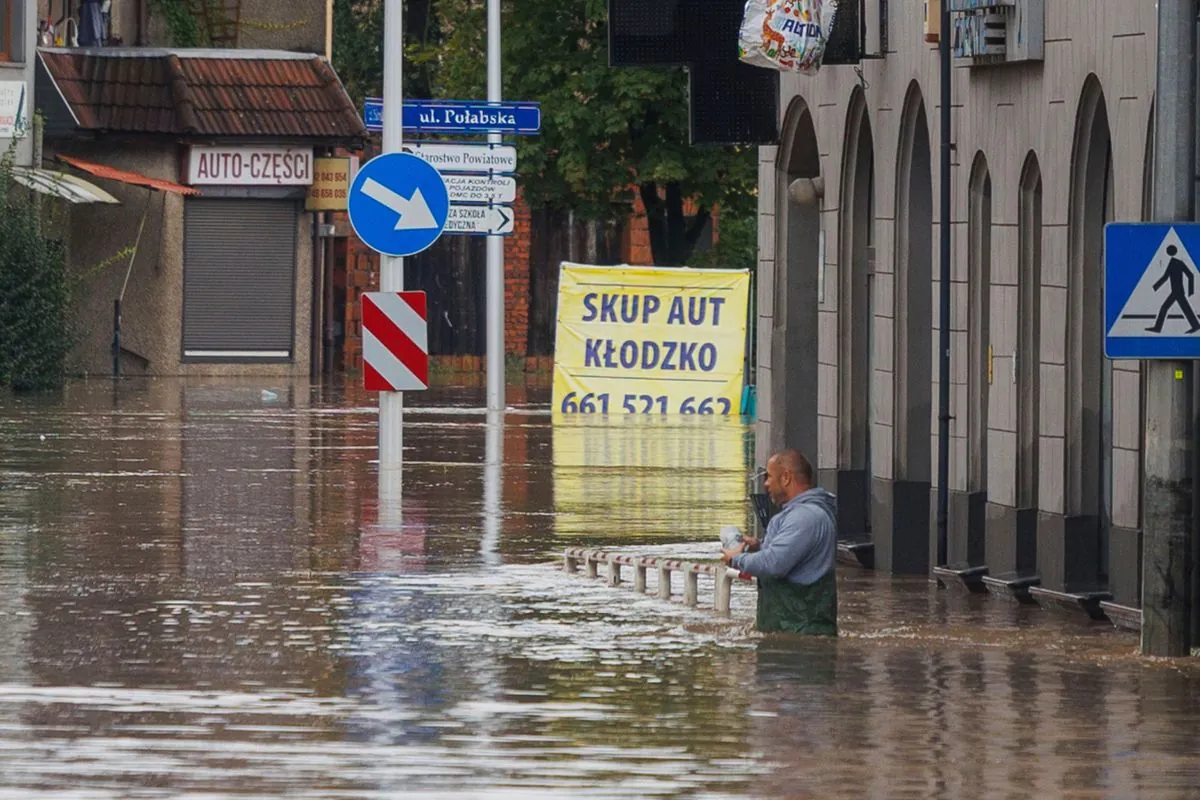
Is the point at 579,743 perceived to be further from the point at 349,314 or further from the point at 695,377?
the point at 349,314

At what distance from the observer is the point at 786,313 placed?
2072 centimetres

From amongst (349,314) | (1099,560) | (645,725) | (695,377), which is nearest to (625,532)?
(1099,560)

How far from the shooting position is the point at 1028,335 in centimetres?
1647

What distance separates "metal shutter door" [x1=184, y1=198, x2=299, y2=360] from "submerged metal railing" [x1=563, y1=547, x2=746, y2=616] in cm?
2995

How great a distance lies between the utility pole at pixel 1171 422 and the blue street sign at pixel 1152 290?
119 millimetres

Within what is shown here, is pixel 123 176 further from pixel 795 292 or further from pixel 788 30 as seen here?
pixel 788 30

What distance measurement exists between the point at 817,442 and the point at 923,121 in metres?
3.18

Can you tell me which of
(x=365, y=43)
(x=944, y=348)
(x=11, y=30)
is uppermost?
(x=365, y=43)

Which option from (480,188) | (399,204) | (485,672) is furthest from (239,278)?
(485,672)

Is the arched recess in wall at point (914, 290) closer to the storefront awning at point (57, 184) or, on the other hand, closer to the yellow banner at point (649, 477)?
the yellow banner at point (649, 477)

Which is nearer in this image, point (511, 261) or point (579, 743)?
point (579, 743)

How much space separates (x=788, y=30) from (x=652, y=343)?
16.7 metres

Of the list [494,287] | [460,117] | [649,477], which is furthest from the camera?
[494,287]

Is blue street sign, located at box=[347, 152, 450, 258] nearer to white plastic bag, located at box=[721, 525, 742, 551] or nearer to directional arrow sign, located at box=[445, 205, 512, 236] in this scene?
white plastic bag, located at box=[721, 525, 742, 551]
